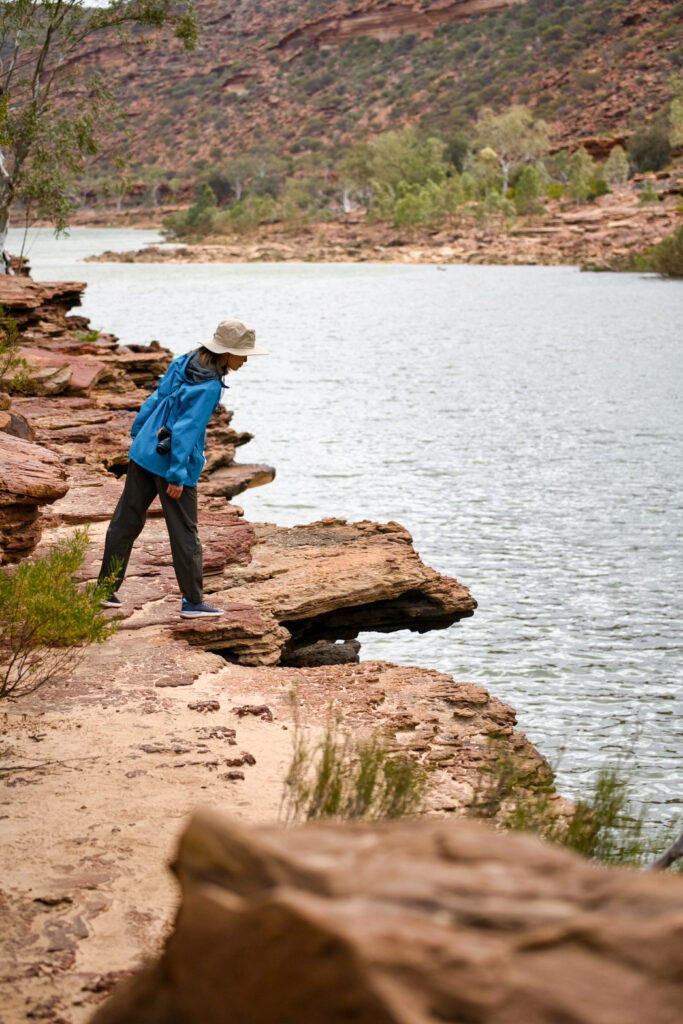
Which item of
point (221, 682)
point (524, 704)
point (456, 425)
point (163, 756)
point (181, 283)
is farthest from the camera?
point (181, 283)

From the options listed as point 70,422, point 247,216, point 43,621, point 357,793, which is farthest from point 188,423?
point 247,216

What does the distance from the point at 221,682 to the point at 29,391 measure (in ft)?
24.9

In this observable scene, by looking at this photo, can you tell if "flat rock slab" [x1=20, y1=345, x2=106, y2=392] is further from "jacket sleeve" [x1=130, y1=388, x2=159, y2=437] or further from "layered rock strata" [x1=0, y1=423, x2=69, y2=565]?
"jacket sleeve" [x1=130, y1=388, x2=159, y2=437]

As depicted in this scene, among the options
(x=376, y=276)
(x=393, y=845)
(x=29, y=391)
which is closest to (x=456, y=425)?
(x=29, y=391)

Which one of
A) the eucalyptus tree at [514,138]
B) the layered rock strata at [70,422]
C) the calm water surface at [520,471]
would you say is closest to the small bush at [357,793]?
the calm water surface at [520,471]

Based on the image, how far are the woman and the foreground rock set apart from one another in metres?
4.37

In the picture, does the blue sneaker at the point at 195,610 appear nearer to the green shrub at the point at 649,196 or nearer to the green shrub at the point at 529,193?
the green shrub at the point at 649,196

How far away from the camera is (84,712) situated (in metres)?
5.46

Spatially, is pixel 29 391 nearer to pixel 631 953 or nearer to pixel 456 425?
pixel 456 425

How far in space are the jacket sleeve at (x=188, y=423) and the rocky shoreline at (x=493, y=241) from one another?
54472mm

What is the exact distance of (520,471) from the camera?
15.2m

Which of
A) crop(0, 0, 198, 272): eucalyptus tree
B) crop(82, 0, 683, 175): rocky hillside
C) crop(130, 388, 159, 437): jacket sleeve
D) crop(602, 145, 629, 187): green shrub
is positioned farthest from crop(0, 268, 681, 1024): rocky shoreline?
crop(82, 0, 683, 175): rocky hillside

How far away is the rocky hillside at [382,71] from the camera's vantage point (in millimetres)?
111875

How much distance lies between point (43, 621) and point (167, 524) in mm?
1264
